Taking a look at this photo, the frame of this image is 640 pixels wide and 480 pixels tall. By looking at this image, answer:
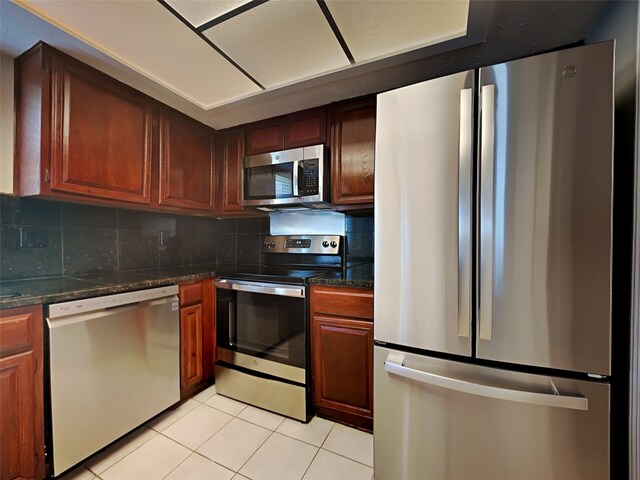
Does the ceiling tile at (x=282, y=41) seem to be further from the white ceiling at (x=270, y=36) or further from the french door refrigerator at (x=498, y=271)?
the french door refrigerator at (x=498, y=271)

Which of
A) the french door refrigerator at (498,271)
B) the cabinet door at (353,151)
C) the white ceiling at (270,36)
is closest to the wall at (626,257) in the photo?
the french door refrigerator at (498,271)

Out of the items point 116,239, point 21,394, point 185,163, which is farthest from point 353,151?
point 21,394

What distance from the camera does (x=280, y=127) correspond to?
6.63 ft

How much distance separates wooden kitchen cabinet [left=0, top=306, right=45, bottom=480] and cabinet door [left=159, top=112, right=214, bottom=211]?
1021 millimetres

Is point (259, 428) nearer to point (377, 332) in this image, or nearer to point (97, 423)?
point (97, 423)

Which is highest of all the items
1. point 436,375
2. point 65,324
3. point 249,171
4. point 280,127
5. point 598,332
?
point 280,127

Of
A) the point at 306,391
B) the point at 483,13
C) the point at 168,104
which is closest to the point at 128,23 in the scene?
the point at 168,104

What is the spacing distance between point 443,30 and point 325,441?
2219 millimetres

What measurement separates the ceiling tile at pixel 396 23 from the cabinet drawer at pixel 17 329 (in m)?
1.81

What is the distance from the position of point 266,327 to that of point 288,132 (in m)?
1.45

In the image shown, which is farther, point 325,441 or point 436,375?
point 325,441

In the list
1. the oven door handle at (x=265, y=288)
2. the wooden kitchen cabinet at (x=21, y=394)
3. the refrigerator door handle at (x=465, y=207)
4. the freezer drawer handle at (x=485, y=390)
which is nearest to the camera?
the freezer drawer handle at (x=485, y=390)

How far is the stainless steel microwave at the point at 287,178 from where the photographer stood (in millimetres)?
1825

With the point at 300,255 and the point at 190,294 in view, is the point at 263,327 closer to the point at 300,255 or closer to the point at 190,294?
the point at 190,294
